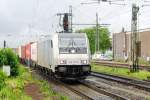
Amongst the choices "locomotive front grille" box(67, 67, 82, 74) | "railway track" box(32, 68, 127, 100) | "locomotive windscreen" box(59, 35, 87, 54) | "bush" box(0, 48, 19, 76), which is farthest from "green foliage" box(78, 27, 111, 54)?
"locomotive front grille" box(67, 67, 82, 74)

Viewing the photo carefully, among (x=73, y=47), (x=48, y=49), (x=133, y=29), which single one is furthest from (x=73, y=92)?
(x=133, y=29)

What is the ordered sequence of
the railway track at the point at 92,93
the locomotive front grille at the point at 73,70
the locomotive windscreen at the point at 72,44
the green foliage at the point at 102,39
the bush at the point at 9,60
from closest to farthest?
1. the railway track at the point at 92,93
2. the locomotive front grille at the point at 73,70
3. the locomotive windscreen at the point at 72,44
4. the bush at the point at 9,60
5. the green foliage at the point at 102,39

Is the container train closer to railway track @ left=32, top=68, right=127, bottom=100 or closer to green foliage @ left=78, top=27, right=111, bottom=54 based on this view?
railway track @ left=32, top=68, right=127, bottom=100

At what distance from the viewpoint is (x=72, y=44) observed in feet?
97.1

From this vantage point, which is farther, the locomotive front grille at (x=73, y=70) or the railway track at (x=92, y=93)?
the locomotive front grille at (x=73, y=70)

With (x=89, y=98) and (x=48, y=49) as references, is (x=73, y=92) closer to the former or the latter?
(x=89, y=98)

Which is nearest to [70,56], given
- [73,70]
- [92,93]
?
[73,70]

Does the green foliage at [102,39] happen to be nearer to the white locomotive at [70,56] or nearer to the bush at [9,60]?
the bush at [9,60]

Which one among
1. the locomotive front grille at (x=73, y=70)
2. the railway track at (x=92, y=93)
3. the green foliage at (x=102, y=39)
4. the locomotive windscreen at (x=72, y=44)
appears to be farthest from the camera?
the green foliage at (x=102, y=39)

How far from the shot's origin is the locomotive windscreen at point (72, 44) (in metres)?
29.4

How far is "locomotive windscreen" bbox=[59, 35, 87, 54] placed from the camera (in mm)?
29375

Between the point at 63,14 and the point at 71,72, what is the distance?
23.4 metres

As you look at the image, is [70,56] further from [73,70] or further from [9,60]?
[9,60]

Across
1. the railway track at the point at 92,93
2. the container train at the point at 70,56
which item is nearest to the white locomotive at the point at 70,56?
the container train at the point at 70,56
